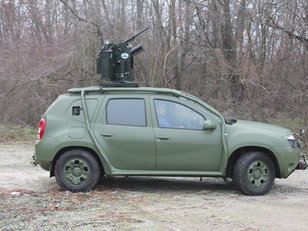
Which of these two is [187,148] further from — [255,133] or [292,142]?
[292,142]

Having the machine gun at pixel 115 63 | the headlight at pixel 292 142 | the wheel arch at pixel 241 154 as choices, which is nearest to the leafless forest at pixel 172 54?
the machine gun at pixel 115 63

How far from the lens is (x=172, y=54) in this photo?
695 inches

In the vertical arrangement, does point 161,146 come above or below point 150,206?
above

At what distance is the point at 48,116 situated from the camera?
7.68 m

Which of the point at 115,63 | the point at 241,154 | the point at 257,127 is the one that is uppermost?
the point at 115,63

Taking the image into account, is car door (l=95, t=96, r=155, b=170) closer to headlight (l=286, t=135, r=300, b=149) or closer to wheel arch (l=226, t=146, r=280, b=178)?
wheel arch (l=226, t=146, r=280, b=178)

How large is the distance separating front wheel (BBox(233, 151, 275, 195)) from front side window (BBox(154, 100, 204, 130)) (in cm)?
91

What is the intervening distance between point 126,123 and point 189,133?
41.5 inches

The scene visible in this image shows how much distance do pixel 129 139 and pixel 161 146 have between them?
1.76 feet

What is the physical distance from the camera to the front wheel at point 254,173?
738 cm

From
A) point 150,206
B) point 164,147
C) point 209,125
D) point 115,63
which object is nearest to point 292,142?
point 209,125

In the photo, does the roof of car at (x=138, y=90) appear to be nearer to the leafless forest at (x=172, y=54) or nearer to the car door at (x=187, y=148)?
the car door at (x=187, y=148)

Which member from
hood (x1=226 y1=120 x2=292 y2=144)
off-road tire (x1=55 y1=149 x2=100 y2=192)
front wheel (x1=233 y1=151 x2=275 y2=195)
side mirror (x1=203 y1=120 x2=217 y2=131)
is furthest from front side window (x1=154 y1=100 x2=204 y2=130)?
off-road tire (x1=55 y1=149 x2=100 y2=192)

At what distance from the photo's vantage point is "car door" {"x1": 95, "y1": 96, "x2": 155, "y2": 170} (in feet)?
24.5
